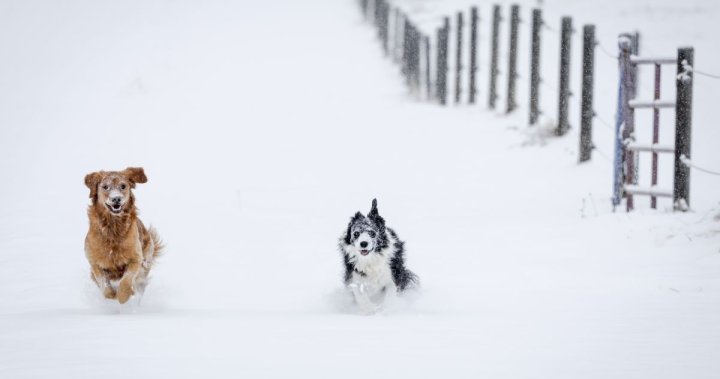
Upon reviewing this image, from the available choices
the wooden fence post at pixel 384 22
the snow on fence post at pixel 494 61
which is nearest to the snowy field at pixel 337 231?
the snow on fence post at pixel 494 61

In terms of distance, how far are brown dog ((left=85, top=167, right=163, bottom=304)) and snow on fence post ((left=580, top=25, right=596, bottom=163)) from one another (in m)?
7.03

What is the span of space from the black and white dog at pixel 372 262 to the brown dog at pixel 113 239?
168 cm

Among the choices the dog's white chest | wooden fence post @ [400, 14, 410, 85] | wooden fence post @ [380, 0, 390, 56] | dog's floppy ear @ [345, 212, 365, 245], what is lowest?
the dog's white chest

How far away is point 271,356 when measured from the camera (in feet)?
15.3

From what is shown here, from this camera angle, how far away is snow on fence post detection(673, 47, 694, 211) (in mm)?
9023

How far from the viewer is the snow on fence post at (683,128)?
Answer: 902 centimetres

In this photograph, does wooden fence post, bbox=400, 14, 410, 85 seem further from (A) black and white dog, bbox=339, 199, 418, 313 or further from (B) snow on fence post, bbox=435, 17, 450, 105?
(A) black and white dog, bbox=339, 199, 418, 313

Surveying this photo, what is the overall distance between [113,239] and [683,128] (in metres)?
5.84

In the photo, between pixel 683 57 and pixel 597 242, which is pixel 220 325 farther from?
pixel 683 57

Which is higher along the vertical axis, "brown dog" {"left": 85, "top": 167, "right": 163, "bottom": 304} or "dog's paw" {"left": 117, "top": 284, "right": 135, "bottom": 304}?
"brown dog" {"left": 85, "top": 167, "right": 163, "bottom": 304}

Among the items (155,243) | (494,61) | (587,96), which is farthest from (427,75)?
(155,243)

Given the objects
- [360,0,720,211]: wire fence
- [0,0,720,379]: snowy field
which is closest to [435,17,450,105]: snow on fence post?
[360,0,720,211]: wire fence

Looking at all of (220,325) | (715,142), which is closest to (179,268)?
(220,325)

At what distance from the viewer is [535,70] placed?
15.2 metres
